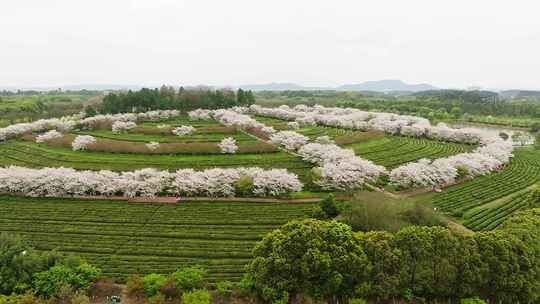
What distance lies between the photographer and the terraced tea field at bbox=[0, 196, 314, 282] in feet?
108

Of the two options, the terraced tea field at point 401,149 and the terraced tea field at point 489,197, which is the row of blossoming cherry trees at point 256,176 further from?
the terraced tea field at point 401,149

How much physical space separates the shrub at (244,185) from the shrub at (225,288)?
20.2 meters

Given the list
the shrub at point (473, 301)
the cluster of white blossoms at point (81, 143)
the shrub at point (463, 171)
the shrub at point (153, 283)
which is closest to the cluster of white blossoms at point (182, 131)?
the cluster of white blossoms at point (81, 143)

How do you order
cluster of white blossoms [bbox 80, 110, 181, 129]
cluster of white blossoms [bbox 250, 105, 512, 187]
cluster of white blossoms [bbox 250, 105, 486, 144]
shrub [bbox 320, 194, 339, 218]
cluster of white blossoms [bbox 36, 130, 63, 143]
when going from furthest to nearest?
cluster of white blossoms [bbox 80, 110, 181, 129]
cluster of white blossoms [bbox 250, 105, 486, 144]
cluster of white blossoms [bbox 36, 130, 63, 143]
cluster of white blossoms [bbox 250, 105, 512, 187]
shrub [bbox 320, 194, 339, 218]

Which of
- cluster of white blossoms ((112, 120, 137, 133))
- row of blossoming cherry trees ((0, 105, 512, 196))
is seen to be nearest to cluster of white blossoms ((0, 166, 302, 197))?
row of blossoming cherry trees ((0, 105, 512, 196))

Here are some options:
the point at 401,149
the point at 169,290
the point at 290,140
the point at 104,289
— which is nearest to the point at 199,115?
the point at 290,140

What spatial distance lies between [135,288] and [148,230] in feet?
38.2

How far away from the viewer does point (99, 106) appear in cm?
11081

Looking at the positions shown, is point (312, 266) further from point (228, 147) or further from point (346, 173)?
point (228, 147)

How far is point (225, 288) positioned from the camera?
27.8 meters

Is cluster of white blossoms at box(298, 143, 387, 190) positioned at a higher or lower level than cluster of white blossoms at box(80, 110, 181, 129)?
lower

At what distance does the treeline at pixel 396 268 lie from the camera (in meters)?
26.4

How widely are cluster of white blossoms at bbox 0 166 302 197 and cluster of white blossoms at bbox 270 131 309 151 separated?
2102 cm

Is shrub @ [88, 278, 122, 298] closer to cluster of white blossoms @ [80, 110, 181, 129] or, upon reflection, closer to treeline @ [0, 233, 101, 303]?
treeline @ [0, 233, 101, 303]
